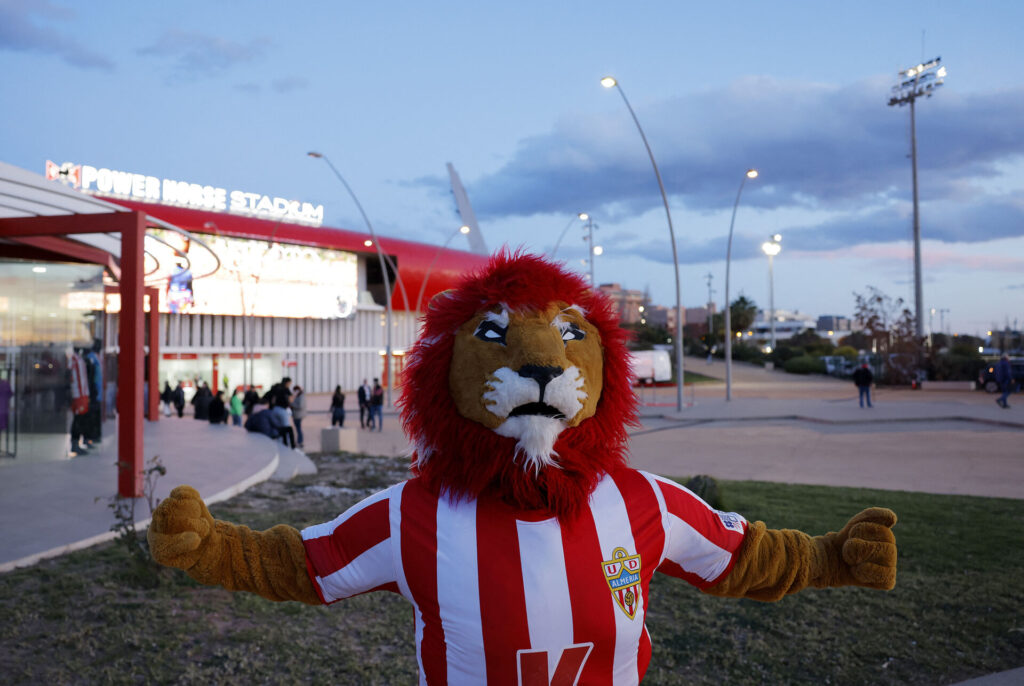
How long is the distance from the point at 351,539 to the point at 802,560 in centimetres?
138

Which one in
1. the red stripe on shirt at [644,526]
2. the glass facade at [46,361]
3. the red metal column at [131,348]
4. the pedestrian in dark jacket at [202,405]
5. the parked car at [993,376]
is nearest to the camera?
the red stripe on shirt at [644,526]

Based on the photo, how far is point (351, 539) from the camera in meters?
2.05

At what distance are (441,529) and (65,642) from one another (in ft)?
11.5

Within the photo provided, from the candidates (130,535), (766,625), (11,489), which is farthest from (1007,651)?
(11,489)

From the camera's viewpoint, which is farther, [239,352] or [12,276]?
[239,352]

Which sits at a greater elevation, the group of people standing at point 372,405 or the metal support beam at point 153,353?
the metal support beam at point 153,353

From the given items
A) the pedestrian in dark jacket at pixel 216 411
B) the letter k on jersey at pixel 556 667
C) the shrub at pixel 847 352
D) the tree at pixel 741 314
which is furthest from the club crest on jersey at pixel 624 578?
the tree at pixel 741 314

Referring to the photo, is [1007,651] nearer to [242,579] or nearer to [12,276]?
[242,579]

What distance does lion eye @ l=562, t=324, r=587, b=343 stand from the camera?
2.03 m

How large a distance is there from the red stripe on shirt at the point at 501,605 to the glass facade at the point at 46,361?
12.1m

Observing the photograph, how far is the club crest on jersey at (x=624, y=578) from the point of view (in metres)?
1.87

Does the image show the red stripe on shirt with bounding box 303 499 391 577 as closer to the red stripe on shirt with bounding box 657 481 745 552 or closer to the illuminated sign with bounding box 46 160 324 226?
the red stripe on shirt with bounding box 657 481 745 552

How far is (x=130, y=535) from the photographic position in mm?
5195

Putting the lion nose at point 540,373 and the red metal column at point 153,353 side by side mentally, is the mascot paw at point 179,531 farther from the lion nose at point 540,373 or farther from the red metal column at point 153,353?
the red metal column at point 153,353
